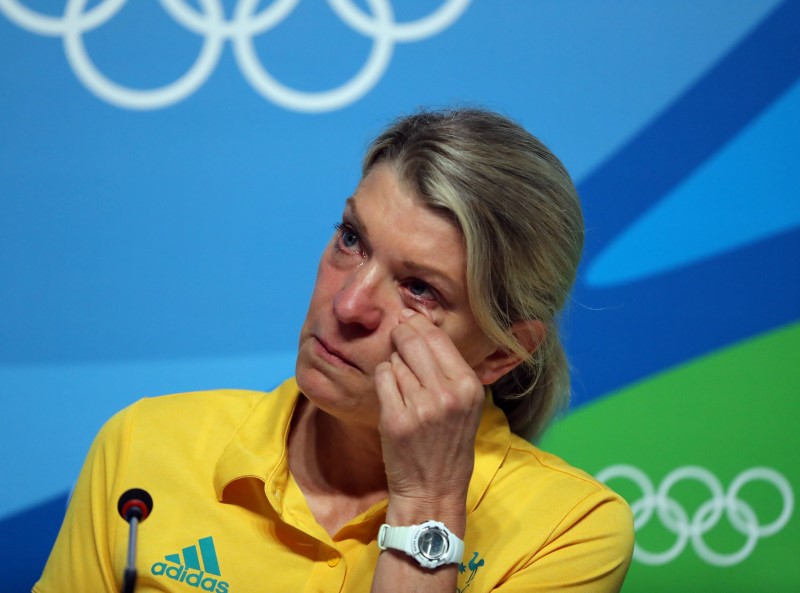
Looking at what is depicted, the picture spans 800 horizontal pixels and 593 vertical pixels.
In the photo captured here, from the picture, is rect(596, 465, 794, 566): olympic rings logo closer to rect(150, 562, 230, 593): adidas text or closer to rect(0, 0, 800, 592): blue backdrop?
rect(0, 0, 800, 592): blue backdrop

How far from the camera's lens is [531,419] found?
167 cm

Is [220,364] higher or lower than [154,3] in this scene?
lower

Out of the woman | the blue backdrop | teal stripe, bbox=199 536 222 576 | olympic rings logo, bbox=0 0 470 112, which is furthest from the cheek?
olympic rings logo, bbox=0 0 470 112

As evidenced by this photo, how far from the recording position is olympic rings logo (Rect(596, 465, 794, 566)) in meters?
2.37

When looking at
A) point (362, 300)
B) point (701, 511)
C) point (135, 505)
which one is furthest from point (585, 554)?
point (701, 511)

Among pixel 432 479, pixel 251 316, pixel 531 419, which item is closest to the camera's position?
pixel 432 479

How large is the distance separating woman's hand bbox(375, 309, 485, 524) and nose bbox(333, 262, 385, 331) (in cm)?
5

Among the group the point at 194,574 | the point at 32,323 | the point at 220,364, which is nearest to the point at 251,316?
the point at 220,364

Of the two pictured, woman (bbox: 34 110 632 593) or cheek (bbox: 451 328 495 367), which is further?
cheek (bbox: 451 328 495 367)

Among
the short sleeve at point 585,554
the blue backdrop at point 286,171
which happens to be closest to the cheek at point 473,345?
the short sleeve at point 585,554

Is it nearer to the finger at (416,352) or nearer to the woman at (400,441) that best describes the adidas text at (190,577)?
the woman at (400,441)

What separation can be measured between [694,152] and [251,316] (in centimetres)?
115

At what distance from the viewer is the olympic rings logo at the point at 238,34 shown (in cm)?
209

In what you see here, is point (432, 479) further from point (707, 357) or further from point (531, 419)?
point (707, 357)
